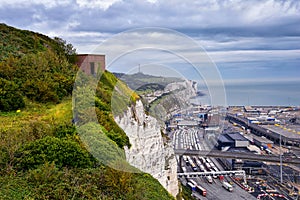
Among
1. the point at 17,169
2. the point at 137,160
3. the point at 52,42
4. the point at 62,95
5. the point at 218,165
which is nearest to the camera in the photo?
the point at 17,169

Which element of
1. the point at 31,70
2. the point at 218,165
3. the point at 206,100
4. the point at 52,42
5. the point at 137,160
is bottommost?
the point at 218,165

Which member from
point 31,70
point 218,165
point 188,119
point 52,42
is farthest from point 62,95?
point 218,165

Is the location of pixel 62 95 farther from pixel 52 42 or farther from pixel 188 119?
pixel 52 42

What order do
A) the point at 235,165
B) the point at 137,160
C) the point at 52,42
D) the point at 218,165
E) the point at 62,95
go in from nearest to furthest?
the point at 137,160, the point at 62,95, the point at 52,42, the point at 235,165, the point at 218,165

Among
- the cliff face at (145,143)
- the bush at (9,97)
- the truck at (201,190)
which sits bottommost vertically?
the truck at (201,190)

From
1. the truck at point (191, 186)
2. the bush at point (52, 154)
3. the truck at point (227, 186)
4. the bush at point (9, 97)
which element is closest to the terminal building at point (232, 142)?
the truck at point (227, 186)

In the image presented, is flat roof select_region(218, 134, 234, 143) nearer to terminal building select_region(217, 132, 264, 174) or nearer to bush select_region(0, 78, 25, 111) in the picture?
terminal building select_region(217, 132, 264, 174)

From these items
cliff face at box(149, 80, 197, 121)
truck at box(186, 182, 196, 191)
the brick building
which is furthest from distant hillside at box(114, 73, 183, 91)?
truck at box(186, 182, 196, 191)

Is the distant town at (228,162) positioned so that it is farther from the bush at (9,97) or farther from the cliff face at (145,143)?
the bush at (9,97)
